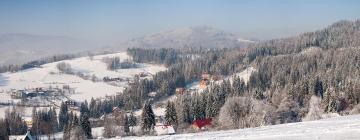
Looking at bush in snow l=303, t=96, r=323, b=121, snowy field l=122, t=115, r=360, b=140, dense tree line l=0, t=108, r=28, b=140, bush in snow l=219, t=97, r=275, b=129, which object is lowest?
dense tree line l=0, t=108, r=28, b=140

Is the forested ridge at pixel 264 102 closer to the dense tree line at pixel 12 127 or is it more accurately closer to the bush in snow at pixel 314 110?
the bush in snow at pixel 314 110

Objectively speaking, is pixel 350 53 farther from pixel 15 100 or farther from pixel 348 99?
pixel 15 100

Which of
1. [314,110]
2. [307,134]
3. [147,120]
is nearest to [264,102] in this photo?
[314,110]

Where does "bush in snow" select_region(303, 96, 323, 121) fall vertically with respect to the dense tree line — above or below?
above

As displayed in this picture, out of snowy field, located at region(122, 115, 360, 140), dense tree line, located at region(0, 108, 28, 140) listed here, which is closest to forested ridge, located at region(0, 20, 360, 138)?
dense tree line, located at region(0, 108, 28, 140)

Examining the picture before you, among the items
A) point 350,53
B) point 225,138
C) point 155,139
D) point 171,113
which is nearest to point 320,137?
point 225,138

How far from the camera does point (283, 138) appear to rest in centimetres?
3694

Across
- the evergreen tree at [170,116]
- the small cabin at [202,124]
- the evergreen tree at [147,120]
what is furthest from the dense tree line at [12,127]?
the small cabin at [202,124]

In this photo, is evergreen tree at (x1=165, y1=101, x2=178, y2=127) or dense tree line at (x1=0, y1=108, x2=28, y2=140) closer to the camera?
evergreen tree at (x1=165, y1=101, x2=178, y2=127)

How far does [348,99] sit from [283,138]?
232ft

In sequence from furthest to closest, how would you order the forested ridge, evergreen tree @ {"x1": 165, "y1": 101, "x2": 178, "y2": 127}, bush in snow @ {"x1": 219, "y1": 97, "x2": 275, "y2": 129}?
evergreen tree @ {"x1": 165, "y1": 101, "x2": 178, "y2": 127}, the forested ridge, bush in snow @ {"x1": 219, "y1": 97, "x2": 275, "y2": 129}

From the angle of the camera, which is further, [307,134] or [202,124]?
[202,124]

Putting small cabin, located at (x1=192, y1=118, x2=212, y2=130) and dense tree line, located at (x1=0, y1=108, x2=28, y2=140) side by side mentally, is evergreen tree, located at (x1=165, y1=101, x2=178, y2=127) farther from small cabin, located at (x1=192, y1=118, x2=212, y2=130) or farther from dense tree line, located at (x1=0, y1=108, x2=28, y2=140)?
dense tree line, located at (x1=0, y1=108, x2=28, y2=140)

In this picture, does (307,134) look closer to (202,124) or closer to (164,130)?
(164,130)
